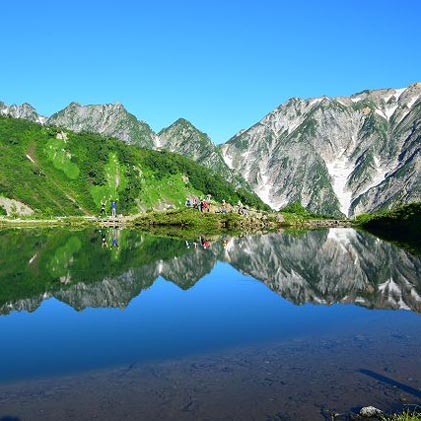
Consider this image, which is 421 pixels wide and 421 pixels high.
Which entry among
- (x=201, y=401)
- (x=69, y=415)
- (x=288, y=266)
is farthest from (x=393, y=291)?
(x=69, y=415)

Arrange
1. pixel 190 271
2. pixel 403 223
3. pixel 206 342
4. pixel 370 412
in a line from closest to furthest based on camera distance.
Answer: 1. pixel 370 412
2. pixel 206 342
3. pixel 190 271
4. pixel 403 223

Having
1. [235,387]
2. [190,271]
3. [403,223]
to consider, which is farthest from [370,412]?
[403,223]

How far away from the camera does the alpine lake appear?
78.2 ft

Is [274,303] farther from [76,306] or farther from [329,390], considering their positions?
[329,390]

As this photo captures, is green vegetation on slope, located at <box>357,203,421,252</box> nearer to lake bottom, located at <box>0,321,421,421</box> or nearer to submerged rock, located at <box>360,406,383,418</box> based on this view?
lake bottom, located at <box>0,321,421,421</box>

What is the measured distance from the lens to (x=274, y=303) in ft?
163

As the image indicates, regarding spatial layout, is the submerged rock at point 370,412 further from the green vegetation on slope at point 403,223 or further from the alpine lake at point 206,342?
the green vegetation on slope at point 403,223

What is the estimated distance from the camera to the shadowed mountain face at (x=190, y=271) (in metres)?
51.4

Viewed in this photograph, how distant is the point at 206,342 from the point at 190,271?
126 feet

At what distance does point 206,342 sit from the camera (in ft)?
114

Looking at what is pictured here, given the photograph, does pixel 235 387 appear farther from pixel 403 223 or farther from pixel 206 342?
pixel 403 223

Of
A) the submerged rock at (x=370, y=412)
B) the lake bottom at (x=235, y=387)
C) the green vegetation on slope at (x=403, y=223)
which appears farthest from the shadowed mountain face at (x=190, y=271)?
the green vegetation on slope at (x=403, y=223)

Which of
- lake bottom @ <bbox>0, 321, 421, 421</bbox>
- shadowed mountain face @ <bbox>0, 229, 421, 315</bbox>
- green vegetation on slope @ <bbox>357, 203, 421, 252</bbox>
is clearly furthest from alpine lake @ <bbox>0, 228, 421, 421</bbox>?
green vegetation on slope @ <bbox>357, 203, 421, 252</bbox>

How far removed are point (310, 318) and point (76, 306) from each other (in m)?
21.3
